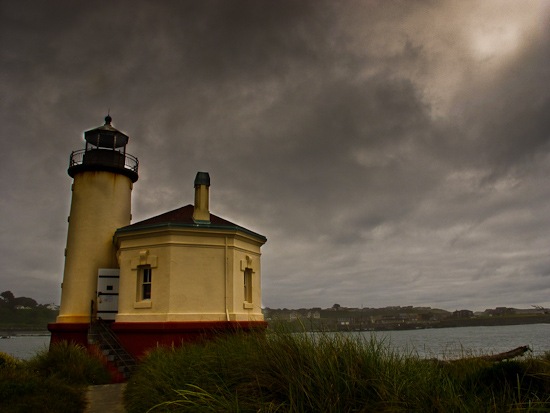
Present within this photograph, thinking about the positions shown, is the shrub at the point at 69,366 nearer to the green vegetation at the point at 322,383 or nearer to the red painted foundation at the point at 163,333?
the red painted foundation at the point at 163,333

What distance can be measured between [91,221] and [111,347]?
20.0 feet

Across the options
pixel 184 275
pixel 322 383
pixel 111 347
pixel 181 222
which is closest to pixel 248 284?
pixel 184 275

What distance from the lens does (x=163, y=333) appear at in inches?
591

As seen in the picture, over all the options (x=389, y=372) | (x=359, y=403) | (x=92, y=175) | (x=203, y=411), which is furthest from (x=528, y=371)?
(x=92, y=175)

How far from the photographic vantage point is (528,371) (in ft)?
28.2

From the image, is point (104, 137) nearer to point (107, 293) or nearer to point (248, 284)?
point (107, 293)

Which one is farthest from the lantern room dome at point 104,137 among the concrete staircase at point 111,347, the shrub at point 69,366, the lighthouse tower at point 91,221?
the shrub at point 69,366

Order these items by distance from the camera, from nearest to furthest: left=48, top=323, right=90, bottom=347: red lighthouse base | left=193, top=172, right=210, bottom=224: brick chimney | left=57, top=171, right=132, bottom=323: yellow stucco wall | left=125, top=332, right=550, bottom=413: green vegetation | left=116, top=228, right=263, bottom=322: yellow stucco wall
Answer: left=125, top=332, right=550, bottom=413: green vegetation
left=116, top=228, right=263, bottom=322: yellow stucco wall
left=193, top=172, right=210, bottom=224: brick chimney
left=48, top=323, right=90, bottom=347: red lighthouse base
left=57, top=171, right=132, bottom=323: yellow stucco wall

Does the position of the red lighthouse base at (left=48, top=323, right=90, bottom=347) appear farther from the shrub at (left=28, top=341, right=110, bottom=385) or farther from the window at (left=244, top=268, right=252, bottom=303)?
the window at (left=244, top=268, right=252, bottom=303)

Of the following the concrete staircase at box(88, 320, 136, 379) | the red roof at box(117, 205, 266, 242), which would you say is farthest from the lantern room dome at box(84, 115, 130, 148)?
the concrete staircase at box(88, 320, 136, 379)

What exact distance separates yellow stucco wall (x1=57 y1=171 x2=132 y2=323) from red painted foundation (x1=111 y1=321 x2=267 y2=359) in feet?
12.6

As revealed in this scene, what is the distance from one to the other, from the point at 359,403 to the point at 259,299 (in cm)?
1353

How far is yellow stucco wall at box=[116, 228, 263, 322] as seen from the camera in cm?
1557

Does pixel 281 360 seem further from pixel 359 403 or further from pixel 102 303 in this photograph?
pixel 102 303
